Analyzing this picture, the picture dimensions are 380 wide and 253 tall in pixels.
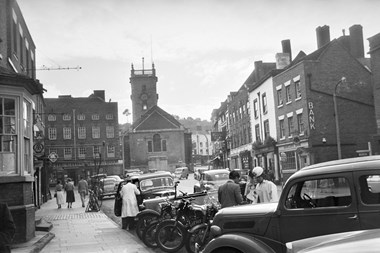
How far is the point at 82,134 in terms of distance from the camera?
65.6m

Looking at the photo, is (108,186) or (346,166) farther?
(108,186)

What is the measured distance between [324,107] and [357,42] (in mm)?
10096

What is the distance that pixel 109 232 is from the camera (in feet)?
44.8

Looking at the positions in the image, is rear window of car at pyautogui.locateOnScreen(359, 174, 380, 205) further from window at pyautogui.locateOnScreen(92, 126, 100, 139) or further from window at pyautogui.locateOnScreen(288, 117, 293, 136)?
window at pyautogui.locateOnScreen(92, 126, 100, 139)

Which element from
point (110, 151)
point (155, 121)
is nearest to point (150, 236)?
point (110, 151)

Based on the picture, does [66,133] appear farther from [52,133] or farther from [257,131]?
[257,131]

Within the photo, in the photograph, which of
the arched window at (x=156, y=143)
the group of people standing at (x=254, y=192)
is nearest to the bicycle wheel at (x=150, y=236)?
the group of people standing at (x=254, y=192)

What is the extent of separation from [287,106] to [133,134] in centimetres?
4634

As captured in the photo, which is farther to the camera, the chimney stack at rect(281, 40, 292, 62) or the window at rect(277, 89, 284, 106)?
the chimney stack at rect(281, 40, 292, 62)

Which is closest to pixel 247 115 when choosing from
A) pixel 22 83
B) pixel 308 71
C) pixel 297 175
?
pixel 308 71

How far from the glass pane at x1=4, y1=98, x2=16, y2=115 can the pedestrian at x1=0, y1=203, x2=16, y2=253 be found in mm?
6369

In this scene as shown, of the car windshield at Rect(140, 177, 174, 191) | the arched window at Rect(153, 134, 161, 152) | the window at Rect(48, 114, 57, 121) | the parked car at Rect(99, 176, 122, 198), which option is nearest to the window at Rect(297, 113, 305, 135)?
the parked car at Rect(99, 176, 122, 198)

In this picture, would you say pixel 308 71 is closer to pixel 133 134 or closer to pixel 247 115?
pixel 247 115

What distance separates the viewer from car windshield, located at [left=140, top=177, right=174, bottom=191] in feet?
52.0
